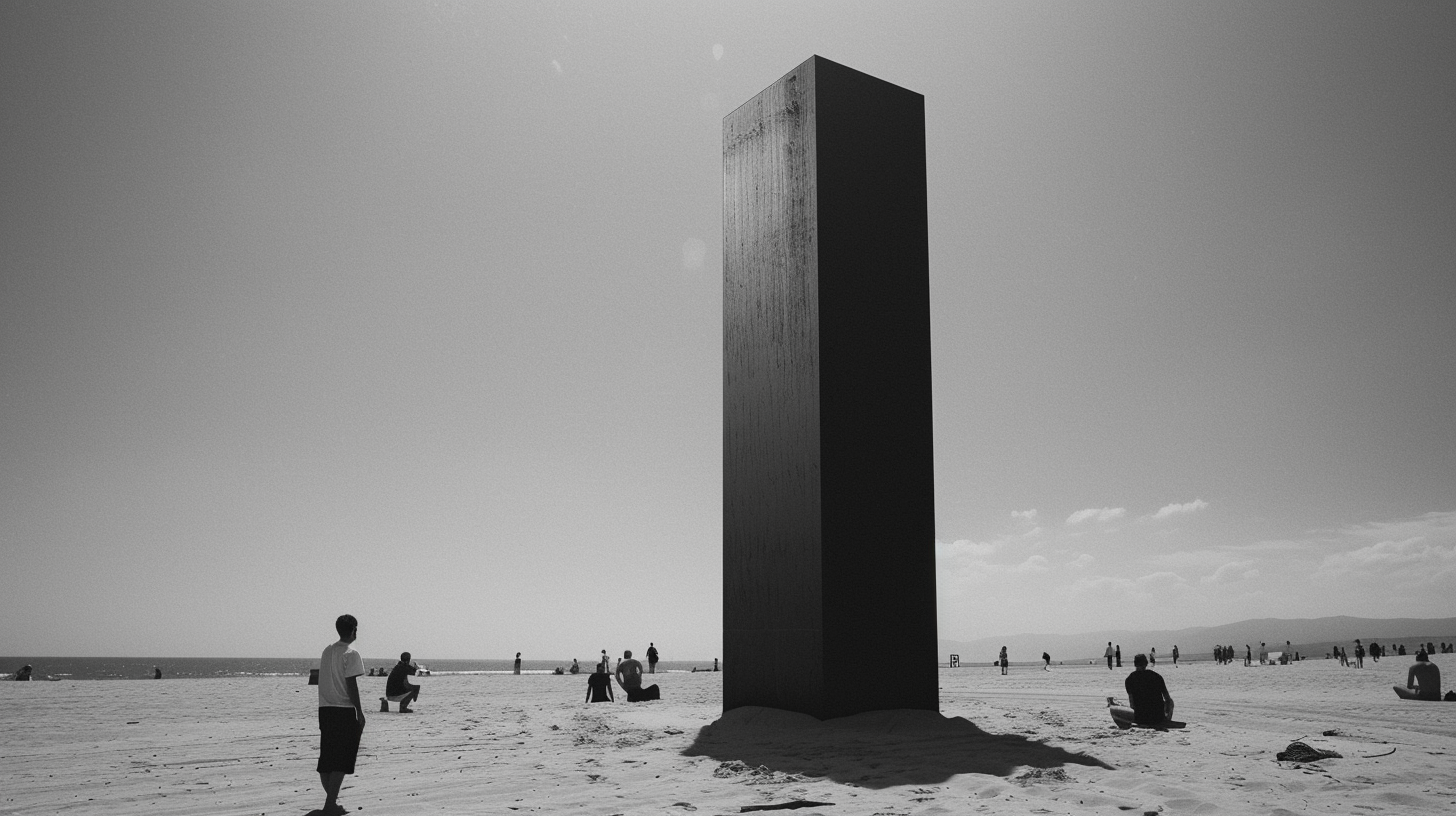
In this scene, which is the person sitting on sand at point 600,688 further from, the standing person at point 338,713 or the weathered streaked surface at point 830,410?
the standing person at point 338,713

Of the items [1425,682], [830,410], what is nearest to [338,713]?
[830,410]

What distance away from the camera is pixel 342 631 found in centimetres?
715

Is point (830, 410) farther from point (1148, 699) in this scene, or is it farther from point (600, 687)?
point (600, 687)

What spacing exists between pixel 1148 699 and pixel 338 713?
376 inches

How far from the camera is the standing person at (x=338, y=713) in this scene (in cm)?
686

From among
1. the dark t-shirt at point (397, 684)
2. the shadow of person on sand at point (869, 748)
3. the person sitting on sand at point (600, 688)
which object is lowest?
the person sitting on sand at point (600, 688)

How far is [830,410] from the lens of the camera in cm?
1197

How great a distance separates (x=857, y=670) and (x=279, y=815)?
6.88 metres

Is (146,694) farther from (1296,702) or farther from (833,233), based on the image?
(1296,702)

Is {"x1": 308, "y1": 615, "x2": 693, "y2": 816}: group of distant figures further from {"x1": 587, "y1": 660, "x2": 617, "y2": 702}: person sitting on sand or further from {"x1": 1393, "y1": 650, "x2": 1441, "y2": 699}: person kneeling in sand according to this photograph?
{"x1": 1393, "y1": 650, "x2": 1441, "y2": 699}: person kneeling in sand

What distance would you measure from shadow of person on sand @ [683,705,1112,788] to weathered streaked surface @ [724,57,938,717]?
1.30ft

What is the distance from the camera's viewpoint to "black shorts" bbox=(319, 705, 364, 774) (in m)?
6.89

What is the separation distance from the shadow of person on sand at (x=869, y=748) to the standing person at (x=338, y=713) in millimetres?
3406

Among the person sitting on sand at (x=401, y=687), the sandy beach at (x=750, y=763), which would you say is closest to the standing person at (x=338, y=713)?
the sandy beach at (x=750, y=763)
